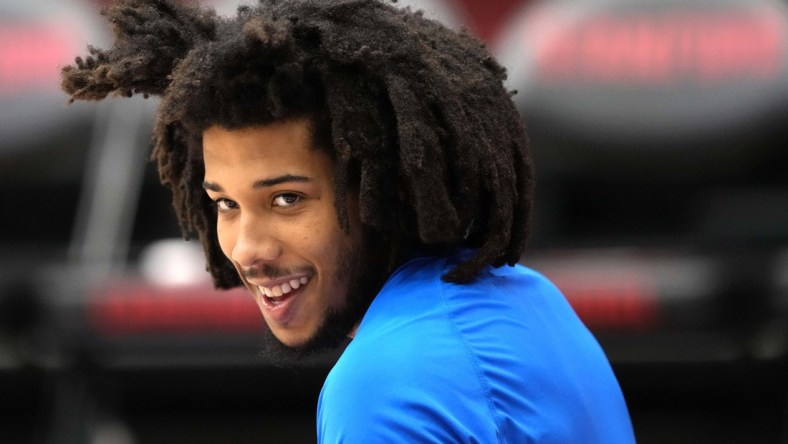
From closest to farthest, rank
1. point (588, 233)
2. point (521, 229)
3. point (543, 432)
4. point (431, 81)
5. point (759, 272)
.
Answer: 1. point (543, 432)
2. point (431, 81)
3. point (521, 229)
4. point (759, 272)
5. point (588, 233)

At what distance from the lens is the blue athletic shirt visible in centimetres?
140

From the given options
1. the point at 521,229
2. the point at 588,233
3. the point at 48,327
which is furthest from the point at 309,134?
the point at 588,233

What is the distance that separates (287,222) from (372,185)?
0.15 meters

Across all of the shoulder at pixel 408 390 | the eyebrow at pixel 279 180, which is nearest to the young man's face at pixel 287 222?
the eyebrow at pixel 279 180

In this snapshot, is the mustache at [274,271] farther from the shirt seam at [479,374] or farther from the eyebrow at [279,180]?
the shirt seam at [479,374]

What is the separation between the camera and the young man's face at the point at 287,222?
5.58ft

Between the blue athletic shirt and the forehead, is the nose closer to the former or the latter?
the forehead

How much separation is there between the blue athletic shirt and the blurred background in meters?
1.81

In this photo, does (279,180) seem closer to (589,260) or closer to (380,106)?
(380,106)

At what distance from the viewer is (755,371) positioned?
137 inches

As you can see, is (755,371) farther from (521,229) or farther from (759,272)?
(521,229)

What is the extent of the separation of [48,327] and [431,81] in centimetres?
241

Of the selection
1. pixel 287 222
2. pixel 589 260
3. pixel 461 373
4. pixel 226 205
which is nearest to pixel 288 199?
pixel 287 222

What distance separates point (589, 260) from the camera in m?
3.60
